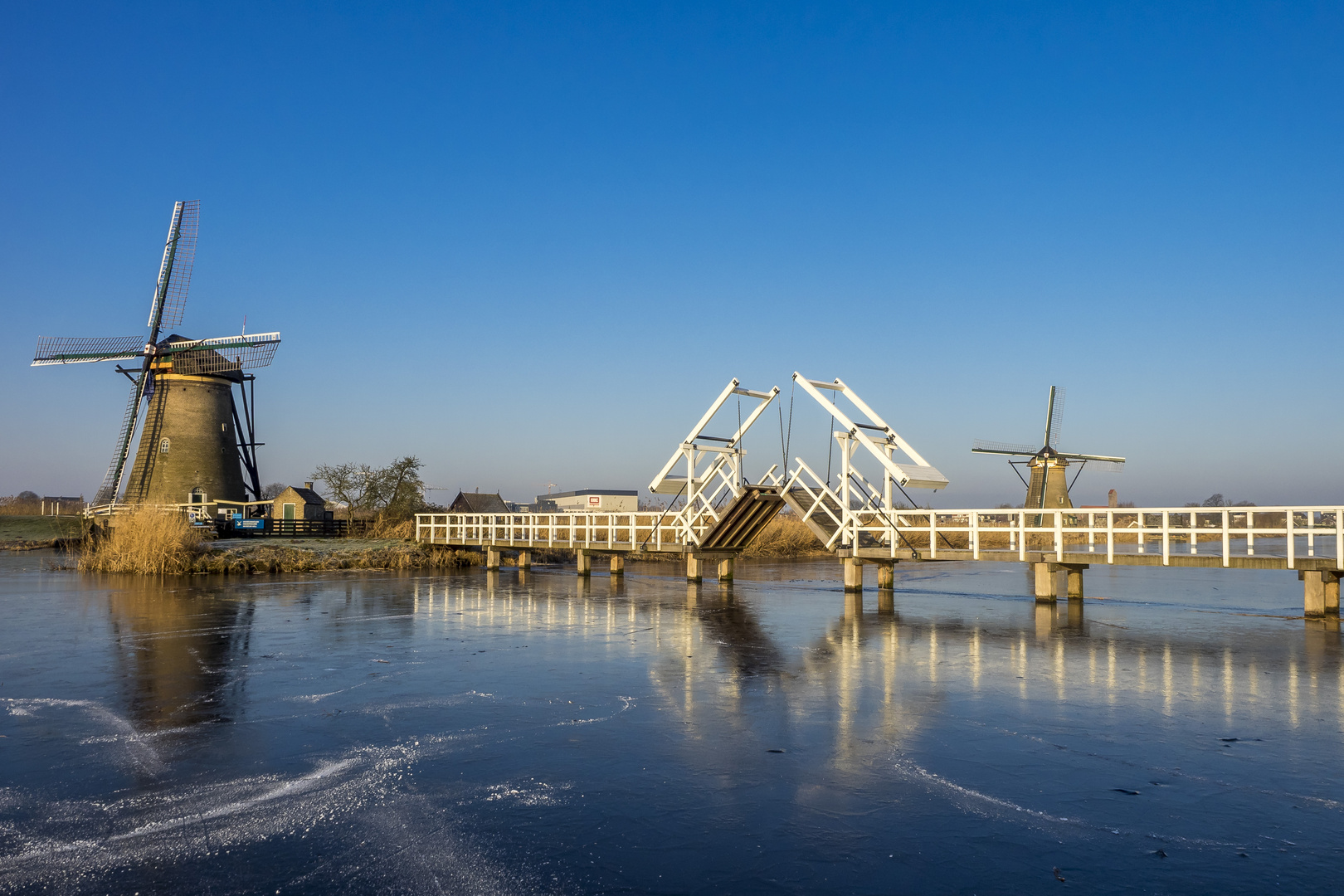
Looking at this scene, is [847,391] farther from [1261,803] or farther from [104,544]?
[104,544]

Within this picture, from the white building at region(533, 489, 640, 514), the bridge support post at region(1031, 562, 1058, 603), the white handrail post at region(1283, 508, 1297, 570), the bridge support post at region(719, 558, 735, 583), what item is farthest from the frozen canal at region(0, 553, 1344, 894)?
the white building at region(533, 489, 640, 514)

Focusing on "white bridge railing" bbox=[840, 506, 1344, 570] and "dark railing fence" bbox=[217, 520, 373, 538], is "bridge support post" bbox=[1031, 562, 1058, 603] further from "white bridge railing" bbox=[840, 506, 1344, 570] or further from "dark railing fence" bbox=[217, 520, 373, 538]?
"dark railing fence" bbox=[217, 520, 373, 538]

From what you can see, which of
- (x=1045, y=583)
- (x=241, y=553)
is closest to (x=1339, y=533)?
(x=1045, y=583)

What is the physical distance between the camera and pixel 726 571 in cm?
2828

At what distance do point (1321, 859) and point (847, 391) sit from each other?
737 inches

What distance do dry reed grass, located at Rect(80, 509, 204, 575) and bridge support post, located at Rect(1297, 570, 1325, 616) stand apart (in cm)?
3324

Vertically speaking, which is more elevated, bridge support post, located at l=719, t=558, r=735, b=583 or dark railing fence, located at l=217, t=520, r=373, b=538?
dark railing fence, located at l=217, t=520, r=373, b=538

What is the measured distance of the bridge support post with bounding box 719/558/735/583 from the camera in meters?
28.0

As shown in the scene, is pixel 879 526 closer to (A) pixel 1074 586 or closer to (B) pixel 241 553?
(A) pixel 1074 586

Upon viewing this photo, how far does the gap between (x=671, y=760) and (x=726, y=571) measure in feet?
67.4

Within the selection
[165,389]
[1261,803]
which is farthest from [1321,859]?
[165,389]

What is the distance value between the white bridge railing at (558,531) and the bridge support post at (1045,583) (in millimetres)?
10584

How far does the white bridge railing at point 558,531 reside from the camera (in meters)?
28.4

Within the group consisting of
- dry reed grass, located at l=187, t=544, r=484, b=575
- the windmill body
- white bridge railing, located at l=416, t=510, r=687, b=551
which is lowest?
dry reed grass, located at l=187, t=544, r=484, b=575
